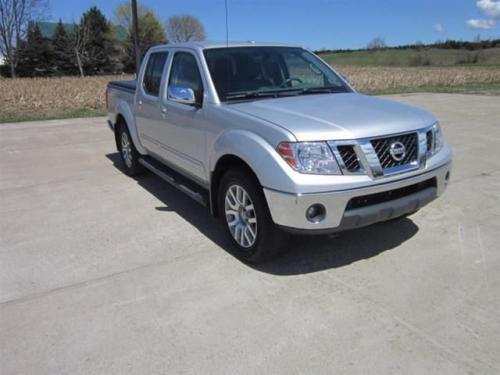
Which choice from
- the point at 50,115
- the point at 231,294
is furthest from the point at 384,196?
the point at 50,115

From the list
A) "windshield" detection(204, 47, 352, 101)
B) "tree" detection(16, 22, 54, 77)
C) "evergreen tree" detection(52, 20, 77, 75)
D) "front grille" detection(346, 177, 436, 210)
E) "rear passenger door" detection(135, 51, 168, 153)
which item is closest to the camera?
"front grille" detection(346, 177, 436, 210)

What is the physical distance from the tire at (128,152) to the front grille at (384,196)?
3.94 m

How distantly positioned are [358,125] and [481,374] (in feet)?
5.85

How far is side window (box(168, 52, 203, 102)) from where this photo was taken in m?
4.46

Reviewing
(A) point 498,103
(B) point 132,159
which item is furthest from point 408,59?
(B) point 132,159

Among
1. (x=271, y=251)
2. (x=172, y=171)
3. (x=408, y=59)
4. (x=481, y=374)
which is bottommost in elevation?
(x=481, y=374)

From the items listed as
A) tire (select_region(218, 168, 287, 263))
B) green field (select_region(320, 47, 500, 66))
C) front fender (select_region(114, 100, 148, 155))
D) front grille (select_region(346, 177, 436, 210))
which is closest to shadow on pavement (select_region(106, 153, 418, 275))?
tire (select_region(218, 168, 287, 263))

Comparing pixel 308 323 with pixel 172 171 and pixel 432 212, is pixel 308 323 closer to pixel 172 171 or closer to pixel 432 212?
pixel 432 212

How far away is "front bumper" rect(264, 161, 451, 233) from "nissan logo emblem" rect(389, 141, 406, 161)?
176 mm

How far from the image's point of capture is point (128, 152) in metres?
6.76

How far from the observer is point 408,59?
6975 cm

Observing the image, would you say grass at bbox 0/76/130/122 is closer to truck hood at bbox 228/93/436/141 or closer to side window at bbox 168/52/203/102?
side window at bbox 168/52/203/102

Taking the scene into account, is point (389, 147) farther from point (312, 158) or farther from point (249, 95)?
point (249, 95)

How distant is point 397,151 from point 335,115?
547 millimetres
